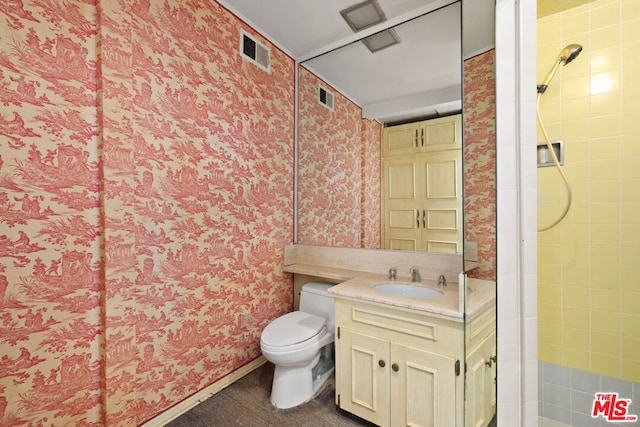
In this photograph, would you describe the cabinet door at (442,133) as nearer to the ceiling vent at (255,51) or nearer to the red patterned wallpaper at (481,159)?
the red patterned wallpaper at (481,159)

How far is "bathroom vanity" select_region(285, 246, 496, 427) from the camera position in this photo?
0.96m

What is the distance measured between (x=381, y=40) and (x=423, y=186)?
1135mm

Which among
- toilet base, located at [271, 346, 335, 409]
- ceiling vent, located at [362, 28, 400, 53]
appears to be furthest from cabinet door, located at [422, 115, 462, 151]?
toilet base, located at [271, 346, 335, 409]

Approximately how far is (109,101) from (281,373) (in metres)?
1.72

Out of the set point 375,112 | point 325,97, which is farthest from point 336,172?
point 325,97

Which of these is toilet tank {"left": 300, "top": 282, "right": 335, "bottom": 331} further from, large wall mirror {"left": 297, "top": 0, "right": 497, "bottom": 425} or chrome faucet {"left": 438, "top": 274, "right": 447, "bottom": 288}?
chrome faucet {"left": 438, "top": 274, "right": 447, "bottom": 288}

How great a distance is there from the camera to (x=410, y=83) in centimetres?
187

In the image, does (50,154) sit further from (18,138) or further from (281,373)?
(281,373)

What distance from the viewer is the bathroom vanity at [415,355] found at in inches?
37.9

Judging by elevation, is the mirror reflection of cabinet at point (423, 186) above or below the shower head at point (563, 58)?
below

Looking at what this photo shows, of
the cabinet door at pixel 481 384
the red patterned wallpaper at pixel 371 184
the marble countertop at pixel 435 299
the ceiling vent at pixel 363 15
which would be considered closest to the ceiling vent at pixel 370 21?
the ceiling vent at pixel 363 15

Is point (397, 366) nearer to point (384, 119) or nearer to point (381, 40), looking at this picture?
point (384, 119)

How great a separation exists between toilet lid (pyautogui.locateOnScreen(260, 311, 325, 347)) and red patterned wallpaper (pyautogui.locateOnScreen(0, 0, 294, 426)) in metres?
0.31

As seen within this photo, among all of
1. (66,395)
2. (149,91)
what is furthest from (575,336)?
(149,91)
